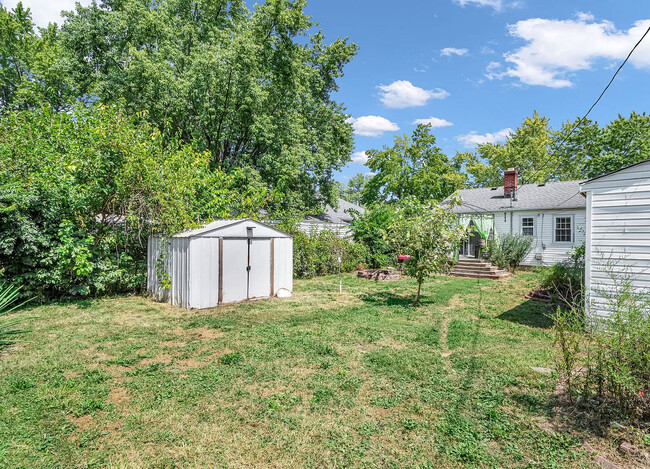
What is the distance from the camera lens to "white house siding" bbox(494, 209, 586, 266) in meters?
16.3

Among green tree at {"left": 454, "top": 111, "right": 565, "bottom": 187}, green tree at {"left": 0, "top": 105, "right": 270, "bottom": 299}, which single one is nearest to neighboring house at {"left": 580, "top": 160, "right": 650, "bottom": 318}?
green tree at {"left": 0, "top": 105, "right": 270, "bottom": 299}

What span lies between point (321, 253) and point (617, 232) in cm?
1016

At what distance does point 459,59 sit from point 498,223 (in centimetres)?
950

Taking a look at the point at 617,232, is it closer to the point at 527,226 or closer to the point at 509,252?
the point at 509,252

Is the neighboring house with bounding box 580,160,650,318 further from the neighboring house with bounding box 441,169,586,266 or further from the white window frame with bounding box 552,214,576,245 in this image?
the white window frame with bounding box 552,214,576,245

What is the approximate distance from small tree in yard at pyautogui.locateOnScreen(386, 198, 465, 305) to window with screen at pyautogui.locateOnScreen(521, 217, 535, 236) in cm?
1147

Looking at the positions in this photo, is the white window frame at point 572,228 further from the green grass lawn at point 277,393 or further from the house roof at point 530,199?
the green grass lawn at point 277,393

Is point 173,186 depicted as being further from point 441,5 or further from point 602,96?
point 602,96

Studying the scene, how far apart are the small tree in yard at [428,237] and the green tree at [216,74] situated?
936cm

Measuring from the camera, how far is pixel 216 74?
50.1 feet

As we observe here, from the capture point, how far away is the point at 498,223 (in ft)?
62.0

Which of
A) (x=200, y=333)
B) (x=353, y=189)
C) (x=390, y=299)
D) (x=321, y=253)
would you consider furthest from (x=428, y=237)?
(x=353, y=189)

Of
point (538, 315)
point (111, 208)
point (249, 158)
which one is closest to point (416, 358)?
point (538, 315)

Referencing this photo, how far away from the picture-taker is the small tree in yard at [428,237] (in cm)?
872
